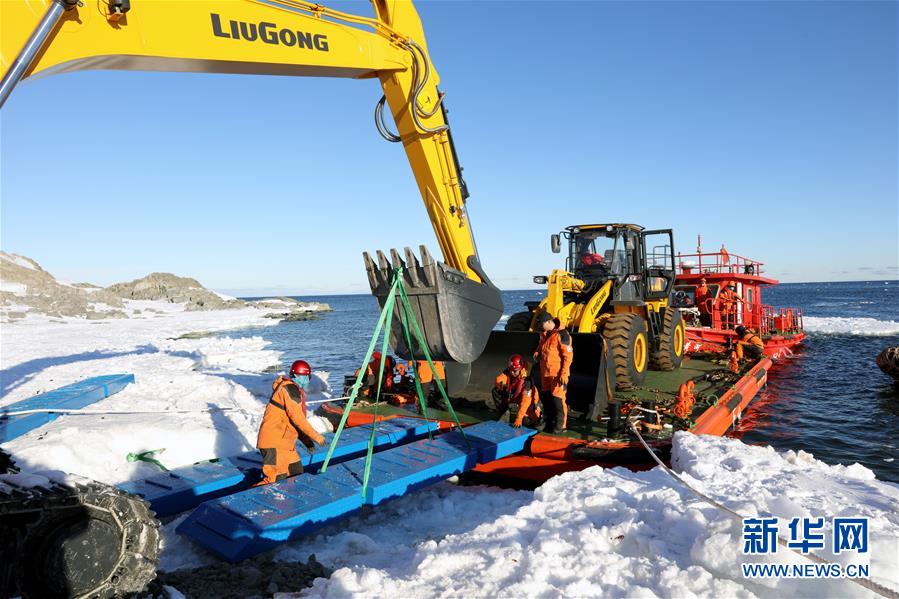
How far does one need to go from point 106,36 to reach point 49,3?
1.39 ft

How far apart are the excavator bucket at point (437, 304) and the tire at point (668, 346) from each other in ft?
19.3

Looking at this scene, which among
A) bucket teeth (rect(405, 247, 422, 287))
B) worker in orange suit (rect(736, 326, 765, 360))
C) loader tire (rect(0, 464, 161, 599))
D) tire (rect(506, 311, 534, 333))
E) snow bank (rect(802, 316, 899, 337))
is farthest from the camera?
snow bank (rect(802, 316, 899, 337))

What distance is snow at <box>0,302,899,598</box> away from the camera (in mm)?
3309

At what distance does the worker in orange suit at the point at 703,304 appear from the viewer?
19.4 meters

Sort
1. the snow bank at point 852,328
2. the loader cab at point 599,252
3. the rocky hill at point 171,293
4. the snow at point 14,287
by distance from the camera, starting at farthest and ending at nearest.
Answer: the rocky hill at point 171,293 < the snow at point 14,287 < the snow bank at point 852,328 < the loader cab at point 599,252

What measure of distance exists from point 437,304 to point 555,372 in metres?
1.86

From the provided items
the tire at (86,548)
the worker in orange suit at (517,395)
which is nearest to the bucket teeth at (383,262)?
the worker in orange suit at (517,395)

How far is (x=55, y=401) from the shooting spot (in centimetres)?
927

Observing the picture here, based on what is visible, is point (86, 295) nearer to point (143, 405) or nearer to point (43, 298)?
point (43, 298)

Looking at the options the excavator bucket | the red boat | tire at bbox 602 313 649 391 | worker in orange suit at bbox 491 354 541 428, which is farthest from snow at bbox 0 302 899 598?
the red boat

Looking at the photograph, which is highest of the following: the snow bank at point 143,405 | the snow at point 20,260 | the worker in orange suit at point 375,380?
the snow at point 20,260

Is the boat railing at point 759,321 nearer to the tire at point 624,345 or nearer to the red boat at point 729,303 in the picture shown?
the red boat at point 729,303

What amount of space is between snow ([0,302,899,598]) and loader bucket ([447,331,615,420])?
1.71 metres

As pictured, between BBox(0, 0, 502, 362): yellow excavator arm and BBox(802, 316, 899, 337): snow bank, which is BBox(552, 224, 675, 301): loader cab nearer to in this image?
BBox(0, 0, 502, 362): yellow excavator arm
